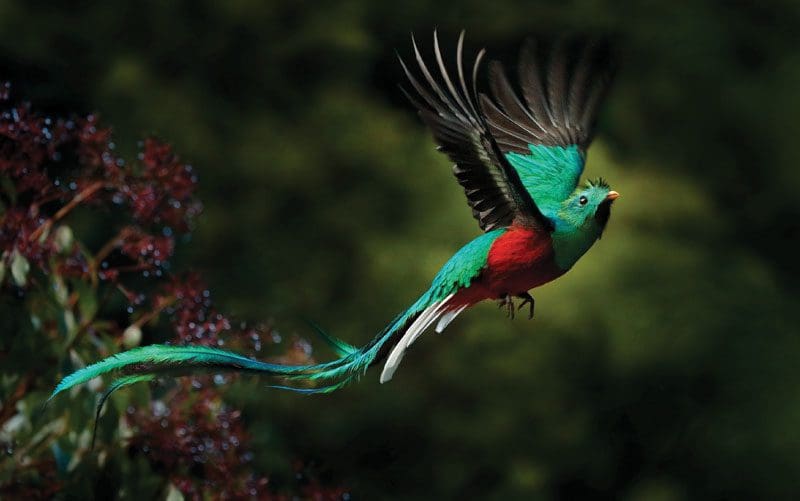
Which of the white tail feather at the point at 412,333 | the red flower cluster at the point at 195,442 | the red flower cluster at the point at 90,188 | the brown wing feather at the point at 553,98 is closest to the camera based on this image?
the white tail feather at the point at 412,333

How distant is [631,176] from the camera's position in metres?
3.38

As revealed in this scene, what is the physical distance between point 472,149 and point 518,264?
8cm

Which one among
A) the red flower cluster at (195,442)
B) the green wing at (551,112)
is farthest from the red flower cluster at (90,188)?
the green wing at (551,112)

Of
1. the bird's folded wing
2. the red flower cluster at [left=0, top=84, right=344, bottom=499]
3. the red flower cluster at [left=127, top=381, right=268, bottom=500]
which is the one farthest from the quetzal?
the red flower cluster at [left=127, top=381, right=268, bottom=500]

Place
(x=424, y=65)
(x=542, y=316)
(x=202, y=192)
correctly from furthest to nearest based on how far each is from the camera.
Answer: (x=202, y=192), (x=542, y=316), (x=424, y=65)

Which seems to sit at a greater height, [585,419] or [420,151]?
[420,151]

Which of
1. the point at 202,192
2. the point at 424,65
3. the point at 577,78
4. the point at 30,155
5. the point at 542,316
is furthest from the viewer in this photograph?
the point at 202,192

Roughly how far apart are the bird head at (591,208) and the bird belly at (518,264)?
0.12 ft

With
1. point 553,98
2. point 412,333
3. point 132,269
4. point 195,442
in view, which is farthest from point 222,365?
point 195,442

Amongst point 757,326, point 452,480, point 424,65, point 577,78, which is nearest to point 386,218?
point 452,480

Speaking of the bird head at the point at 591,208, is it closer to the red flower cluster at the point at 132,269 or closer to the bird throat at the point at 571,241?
the bird throat at the point at 571,241

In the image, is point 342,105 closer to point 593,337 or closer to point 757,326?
point 593,337

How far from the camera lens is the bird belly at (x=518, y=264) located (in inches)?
32.6

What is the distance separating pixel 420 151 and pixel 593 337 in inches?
27.1
